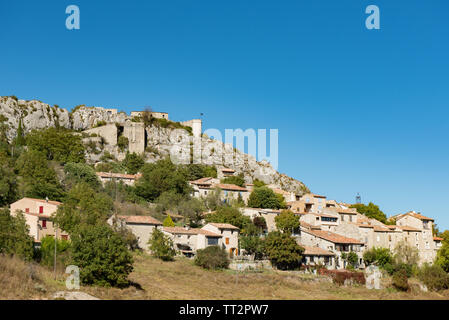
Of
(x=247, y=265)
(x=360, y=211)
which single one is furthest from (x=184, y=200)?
(x=360, y=211)

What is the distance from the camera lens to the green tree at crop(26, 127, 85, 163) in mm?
76375

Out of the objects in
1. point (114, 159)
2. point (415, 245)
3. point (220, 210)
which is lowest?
point (415, 245)

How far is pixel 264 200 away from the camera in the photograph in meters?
68.4

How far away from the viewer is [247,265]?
163 ft

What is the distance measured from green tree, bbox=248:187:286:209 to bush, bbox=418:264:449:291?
20.0 m

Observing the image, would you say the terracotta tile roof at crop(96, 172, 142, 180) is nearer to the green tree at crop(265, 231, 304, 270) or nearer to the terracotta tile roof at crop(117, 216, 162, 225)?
the terracotta tile roof at crop(117, 216, 162, 225)

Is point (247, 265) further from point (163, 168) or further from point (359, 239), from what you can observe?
point (163, 168)

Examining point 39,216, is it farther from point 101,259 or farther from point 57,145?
point 57,145

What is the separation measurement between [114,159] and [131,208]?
2851 centimetres

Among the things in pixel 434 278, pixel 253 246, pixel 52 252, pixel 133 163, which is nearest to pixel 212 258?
pixel 253 246

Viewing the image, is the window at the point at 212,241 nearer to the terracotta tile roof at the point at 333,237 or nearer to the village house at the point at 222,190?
the terracotta tile roof at the point at 333,237

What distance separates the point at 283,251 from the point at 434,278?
1568 centimetres

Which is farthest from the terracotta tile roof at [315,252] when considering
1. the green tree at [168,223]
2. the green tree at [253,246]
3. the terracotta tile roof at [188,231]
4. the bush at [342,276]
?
the green tree at [168,223]

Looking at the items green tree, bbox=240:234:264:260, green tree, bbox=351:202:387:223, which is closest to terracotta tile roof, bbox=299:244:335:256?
green tree, bbox=240:234:264:260
